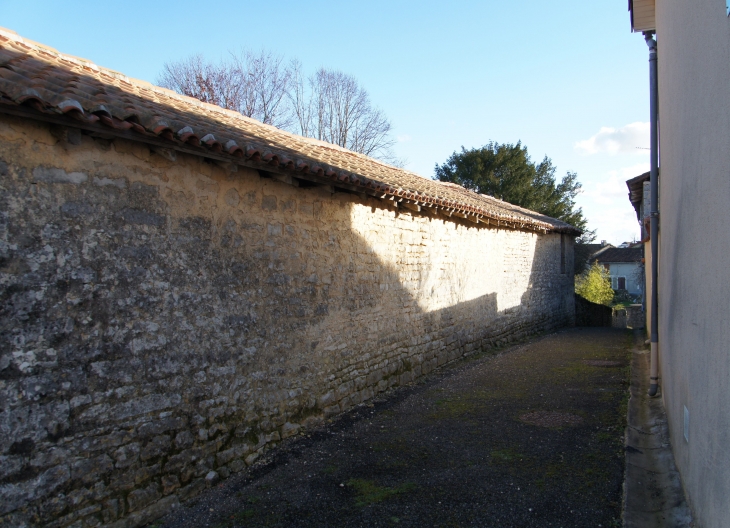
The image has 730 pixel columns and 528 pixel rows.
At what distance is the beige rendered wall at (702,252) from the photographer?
2721 mm

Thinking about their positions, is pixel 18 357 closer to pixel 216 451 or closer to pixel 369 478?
pixel 216 451

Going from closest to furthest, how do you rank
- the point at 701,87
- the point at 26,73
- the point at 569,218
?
the point at 701,87 → the point at 26,73 → the point at 569,218

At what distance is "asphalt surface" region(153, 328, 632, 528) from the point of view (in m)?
4.02

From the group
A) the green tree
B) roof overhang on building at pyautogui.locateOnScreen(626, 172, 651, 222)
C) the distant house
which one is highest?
roof overhang on building at pyautogui.locateOnScreen(626, 172, 651, 222)

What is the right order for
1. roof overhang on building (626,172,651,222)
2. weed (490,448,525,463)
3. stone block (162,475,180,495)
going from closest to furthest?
stone block (162,475,180,495)
weed (490,448,525,463)
roof overhang on building (626,172,651,222)

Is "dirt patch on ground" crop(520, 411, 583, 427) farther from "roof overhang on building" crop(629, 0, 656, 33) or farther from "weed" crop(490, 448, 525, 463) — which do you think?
"roof overhang on building" crop(629, 0, 656, 33)

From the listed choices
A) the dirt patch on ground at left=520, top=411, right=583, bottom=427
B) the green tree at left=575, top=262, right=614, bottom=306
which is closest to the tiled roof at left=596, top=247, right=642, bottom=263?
the green tree at left=575, top=262, right=614, bottom=306

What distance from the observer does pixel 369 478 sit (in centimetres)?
472

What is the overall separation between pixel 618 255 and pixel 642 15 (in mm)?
38308

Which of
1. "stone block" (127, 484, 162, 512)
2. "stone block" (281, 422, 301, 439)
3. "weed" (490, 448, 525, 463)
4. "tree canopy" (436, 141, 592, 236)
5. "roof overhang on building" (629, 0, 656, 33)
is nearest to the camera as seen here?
"stone block" (127, 484, 162, 512)

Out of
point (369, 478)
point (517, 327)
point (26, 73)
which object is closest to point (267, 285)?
point (369, 478)

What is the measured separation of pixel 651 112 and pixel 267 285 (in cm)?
618

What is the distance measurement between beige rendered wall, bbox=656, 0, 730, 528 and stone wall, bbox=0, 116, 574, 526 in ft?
12.0

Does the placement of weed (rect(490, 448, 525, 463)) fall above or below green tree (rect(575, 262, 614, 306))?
below
